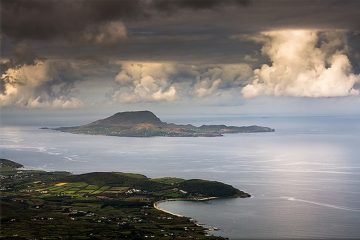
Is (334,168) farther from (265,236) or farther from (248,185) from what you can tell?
(265,236)

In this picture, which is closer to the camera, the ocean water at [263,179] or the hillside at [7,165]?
the ocean water at [263,179]

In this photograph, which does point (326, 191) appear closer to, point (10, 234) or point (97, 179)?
point (97, 179)

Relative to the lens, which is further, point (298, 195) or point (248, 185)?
point (248, 185)

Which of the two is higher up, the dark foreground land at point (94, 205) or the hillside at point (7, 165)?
the hillside at point (7, 165)

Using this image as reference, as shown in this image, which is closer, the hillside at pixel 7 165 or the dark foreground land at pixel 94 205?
the dark foreground land at pixel 94 205

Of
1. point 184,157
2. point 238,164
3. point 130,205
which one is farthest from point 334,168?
point 130,205

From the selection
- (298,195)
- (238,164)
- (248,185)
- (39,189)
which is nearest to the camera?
(298,195)

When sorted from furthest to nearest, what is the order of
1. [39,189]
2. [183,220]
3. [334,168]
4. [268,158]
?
1. [268,158]
2. [334,168]
3. [39,189]
4. [183,220]
